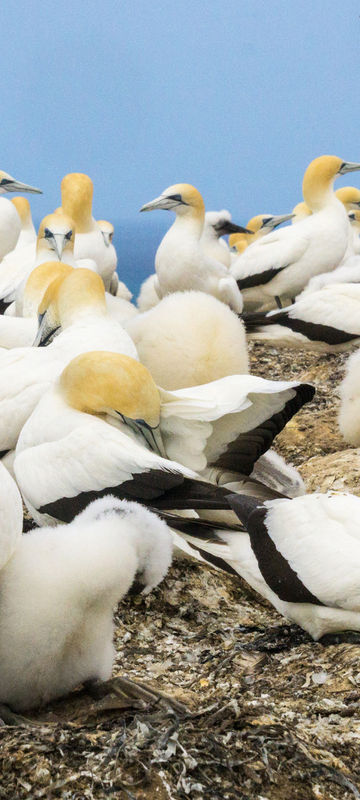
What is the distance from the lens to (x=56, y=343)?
13.5ft

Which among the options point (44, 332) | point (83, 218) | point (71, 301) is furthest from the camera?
point (83, 218)

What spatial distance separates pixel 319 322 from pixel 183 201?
162cm

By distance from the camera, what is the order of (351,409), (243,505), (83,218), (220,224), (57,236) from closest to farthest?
(243,505)
(351,409)
(57,236)
(83,218)
(220,224)

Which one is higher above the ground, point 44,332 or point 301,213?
point 44,332

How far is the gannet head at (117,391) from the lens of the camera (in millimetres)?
3094

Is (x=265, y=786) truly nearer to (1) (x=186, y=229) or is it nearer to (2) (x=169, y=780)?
(2) (x=169, y=780)

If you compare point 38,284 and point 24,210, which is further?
point 24,210

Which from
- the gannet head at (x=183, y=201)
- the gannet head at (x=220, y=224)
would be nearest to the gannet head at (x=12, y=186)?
the gannet head at (x=220, y=224)

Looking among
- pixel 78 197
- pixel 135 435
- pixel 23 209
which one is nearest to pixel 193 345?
pixel 135 435

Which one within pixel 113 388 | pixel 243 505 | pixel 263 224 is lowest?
pixel 263 224

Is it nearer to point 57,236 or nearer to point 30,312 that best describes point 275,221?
point 57,236

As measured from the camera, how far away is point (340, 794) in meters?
1.70

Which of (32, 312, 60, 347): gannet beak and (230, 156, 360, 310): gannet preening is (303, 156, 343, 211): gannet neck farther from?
(32, 312, 60, 347): gannet beak

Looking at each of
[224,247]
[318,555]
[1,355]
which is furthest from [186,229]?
[318,555]
